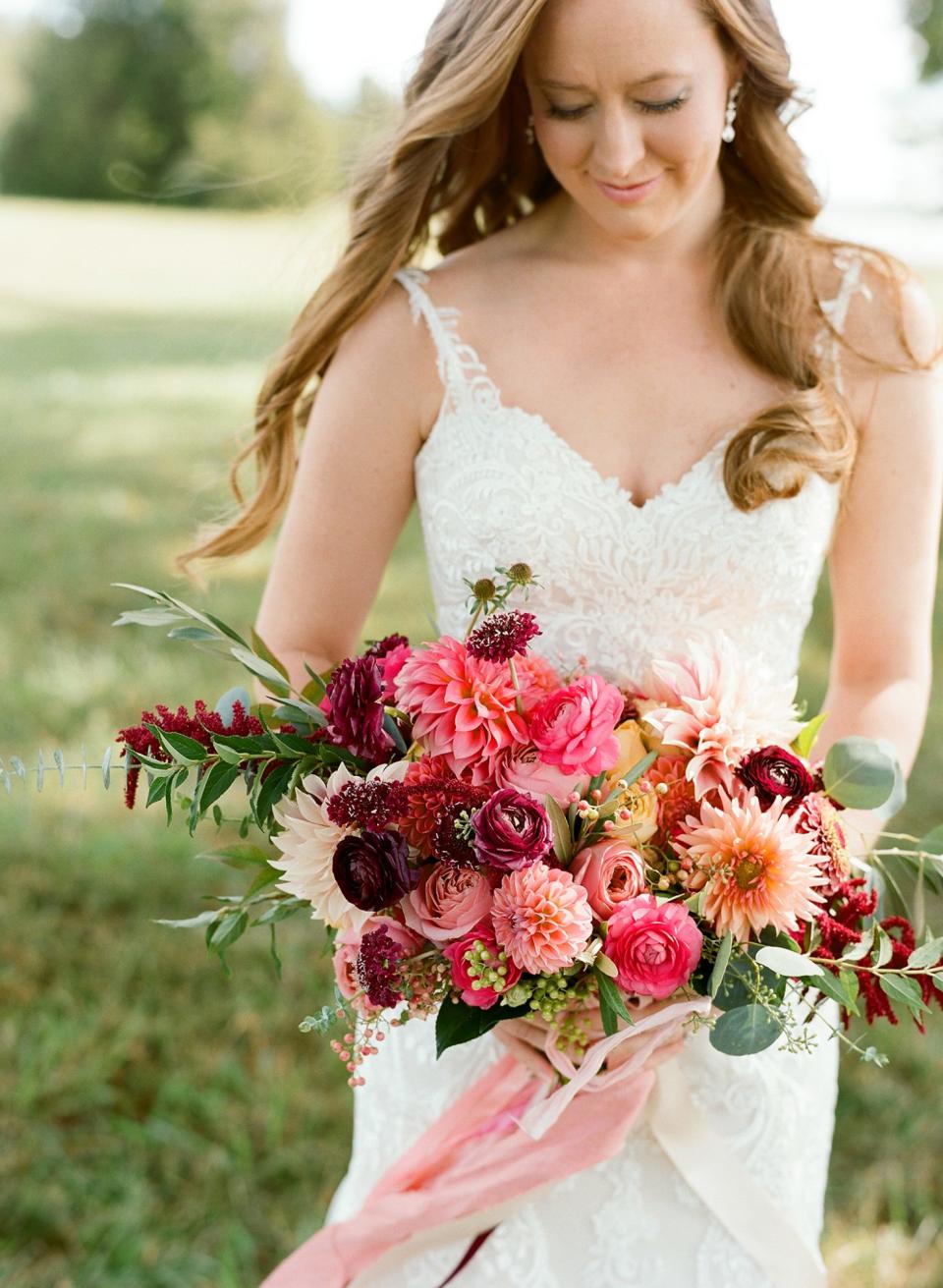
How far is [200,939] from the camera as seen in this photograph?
14.0ft

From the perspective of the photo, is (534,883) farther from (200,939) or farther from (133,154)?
(133,154)

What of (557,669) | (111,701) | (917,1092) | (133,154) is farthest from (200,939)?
(133,154)

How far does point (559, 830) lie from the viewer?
162cm

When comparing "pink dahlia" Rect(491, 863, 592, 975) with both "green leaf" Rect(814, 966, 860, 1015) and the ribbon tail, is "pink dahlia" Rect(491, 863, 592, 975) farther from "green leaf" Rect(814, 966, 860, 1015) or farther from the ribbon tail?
the ribbon tail

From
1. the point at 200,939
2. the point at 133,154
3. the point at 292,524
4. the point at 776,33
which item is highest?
the point at 133,154

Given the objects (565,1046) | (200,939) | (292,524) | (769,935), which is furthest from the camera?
(200,939)

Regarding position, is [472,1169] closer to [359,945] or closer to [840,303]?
[359,945]

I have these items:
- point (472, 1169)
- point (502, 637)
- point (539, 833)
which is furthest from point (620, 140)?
point (472, 1169)

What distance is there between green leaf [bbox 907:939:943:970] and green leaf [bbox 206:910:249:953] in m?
0.87

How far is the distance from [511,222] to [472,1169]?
1.71 m

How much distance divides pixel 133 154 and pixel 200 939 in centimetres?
2840

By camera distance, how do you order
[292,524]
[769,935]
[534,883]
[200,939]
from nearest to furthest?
[534,883]
[769,935]
[292,524]
[200,939]

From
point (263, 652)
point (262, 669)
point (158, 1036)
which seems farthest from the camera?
point (158, 1036)

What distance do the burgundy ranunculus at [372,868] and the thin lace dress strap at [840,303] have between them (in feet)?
3.91
